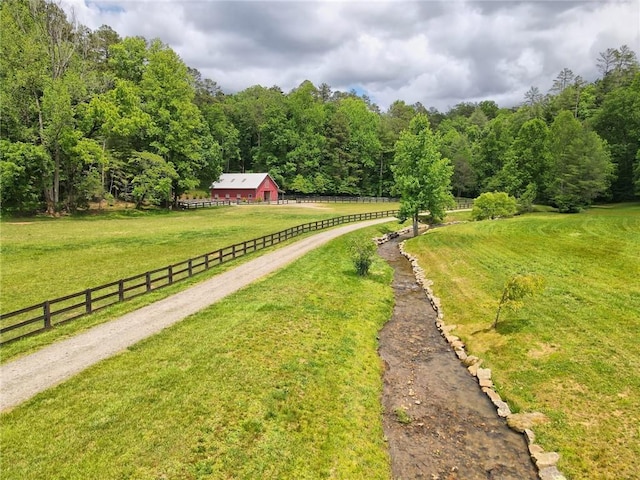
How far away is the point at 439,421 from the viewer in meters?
11.3

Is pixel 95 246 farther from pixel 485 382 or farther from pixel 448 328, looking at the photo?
pixel 485 382

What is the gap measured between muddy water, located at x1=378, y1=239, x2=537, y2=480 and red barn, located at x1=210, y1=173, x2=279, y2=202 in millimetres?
65112

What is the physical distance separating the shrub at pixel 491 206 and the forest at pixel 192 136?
7555 mm

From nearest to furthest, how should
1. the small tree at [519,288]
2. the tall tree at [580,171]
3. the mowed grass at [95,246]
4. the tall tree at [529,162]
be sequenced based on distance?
the small tree at [519,288]
the mowed grass at [95,246]
the tall tree at [580,171]
the tall tree at [529,162]

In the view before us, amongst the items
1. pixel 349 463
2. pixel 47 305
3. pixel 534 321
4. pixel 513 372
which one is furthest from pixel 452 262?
pixel 47 305

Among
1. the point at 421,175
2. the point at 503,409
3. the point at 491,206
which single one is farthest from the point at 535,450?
the point at 491,206

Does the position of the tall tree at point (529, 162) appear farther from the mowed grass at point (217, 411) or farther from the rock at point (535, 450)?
the rock at point (535, 450)

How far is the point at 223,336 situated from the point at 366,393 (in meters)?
5.51

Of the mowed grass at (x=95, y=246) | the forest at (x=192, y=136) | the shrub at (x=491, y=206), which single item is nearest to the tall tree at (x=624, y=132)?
the forest at (x=192, y=136)

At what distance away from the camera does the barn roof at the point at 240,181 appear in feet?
262

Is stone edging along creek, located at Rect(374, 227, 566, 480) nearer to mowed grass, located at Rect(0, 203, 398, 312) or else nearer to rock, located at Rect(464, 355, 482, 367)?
rock, located at Rect(464, 355, 482, 367)

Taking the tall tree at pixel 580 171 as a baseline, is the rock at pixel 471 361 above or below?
below

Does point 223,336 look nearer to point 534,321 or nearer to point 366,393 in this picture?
point 366,393

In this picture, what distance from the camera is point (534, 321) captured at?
16.8m
